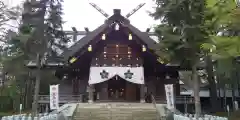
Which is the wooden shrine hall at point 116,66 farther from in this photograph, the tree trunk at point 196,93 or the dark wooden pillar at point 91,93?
the tree trunk at point 196,93

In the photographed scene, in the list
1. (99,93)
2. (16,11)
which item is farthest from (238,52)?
(16,11)

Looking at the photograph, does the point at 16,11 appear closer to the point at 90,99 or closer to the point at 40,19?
the point at 40,19

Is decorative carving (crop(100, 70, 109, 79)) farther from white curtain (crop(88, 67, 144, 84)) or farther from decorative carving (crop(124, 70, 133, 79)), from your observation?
decorative carving (crop(124, 70, 133, 79))

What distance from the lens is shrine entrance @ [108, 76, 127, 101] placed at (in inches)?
883

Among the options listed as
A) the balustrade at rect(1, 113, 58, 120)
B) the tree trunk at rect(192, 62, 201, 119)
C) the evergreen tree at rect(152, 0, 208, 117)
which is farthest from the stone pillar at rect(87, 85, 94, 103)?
the tree trunk at rect(192, 62, 201, 119)

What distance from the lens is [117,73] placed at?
20.1m

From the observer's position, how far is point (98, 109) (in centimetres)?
1609

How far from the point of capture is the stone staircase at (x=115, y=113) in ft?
48.9

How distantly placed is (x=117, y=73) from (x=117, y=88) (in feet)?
Result: 9.66

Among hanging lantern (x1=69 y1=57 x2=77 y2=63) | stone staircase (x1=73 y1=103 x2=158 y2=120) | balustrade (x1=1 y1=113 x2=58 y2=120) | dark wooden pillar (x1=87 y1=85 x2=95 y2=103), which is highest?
hanging lantern (x1=69 y1=57 x2=77 y2=63)

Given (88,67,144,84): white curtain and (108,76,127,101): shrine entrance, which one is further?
(108,76,127,101): shrine entrance

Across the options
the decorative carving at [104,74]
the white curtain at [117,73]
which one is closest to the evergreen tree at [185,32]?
the white curtain at [117,73]

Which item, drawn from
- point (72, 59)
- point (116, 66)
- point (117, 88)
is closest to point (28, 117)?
point (72, 59)

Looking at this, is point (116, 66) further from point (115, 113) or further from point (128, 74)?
point (115, 113)
